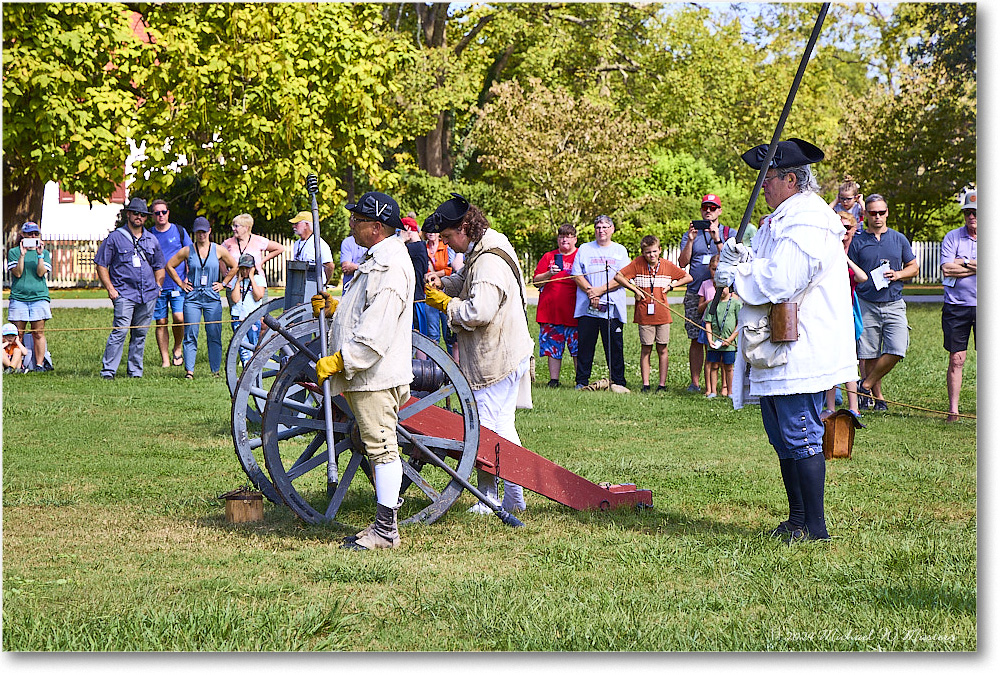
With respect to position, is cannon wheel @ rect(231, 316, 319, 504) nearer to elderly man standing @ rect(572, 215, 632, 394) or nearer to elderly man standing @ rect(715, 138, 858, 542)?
elderly man standing @ rect(715, 138, 858, 542)

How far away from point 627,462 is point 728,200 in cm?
3212

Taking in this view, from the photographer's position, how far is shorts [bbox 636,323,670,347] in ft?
39.6

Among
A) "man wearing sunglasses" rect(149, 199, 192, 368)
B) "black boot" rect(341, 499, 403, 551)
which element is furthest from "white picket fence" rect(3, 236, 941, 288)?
"black boot" rect(341, 499, 403, 551)

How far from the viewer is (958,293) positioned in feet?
32.1

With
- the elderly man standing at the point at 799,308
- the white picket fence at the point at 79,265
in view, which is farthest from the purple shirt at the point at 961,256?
the white picket fence at the point at 79,265

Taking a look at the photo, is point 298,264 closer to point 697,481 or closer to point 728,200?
point 697,481

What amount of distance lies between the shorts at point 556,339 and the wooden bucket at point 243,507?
6623mm

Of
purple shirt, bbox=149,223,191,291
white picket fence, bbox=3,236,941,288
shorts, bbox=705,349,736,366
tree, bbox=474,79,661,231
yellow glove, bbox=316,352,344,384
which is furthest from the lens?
white picket fence, bbox=3,236,941,288

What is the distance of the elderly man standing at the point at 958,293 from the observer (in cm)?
970

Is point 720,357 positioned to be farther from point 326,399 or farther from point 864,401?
point 326,399

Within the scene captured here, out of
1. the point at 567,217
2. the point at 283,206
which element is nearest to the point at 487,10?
the point at 567,217

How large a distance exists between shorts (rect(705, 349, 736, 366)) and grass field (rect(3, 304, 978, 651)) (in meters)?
2.41

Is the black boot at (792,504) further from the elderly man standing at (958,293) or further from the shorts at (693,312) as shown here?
the shorts at (693,312)

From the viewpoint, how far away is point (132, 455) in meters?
8.34
